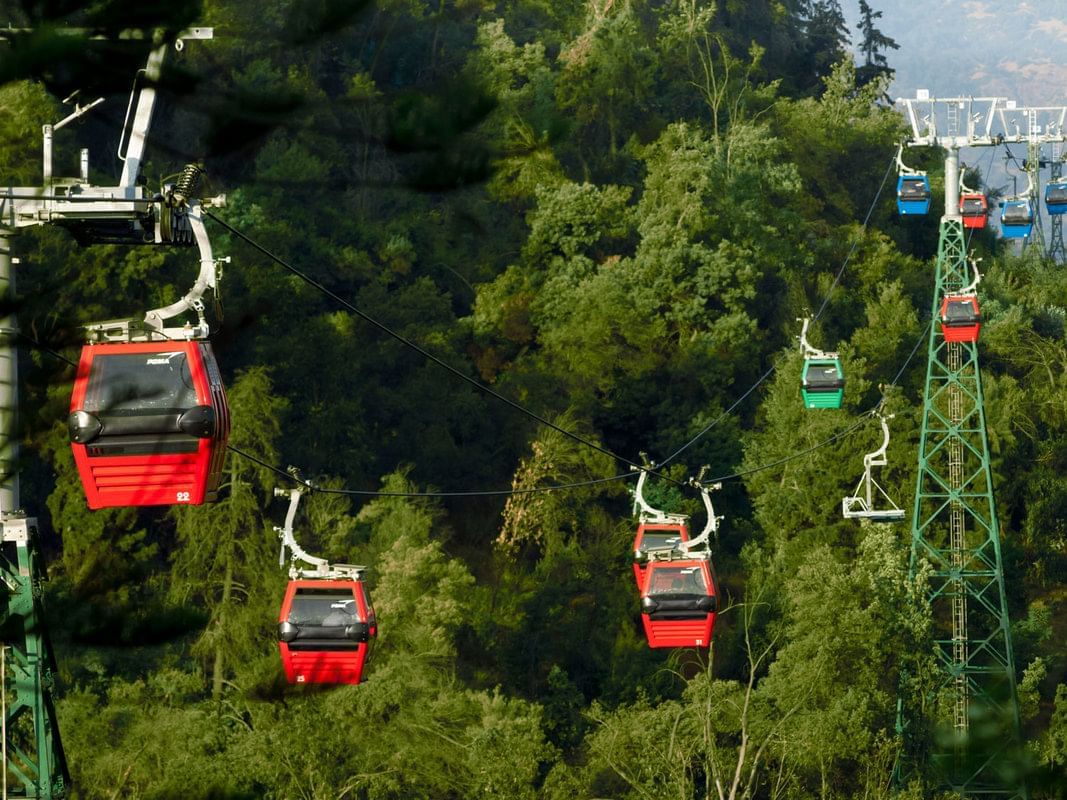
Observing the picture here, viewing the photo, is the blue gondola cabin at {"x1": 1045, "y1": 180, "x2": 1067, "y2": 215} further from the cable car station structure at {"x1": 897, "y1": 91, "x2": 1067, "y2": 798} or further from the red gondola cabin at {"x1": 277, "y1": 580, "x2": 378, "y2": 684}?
the red gondola cabin at {"x1": 277, "y1": 580, "x2": 378, "y2": 684}

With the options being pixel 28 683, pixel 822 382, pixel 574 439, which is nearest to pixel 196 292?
pixel 28 683

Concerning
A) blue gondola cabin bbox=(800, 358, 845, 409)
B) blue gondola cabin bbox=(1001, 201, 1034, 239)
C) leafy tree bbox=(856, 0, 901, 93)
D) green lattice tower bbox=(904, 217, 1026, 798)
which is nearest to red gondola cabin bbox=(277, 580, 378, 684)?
green lattice tower bbox=(904, 217, 1026, 798)

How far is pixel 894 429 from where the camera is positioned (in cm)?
5878

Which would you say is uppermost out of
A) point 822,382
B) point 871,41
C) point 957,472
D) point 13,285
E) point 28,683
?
point 13,285

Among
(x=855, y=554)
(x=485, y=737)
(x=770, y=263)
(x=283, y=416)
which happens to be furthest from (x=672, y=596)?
(x=770, y=263)

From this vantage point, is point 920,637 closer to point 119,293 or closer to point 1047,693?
point 1047,693

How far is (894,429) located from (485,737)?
17730 millimetres

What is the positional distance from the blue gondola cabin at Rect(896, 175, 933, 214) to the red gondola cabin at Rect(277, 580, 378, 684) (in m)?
18.7

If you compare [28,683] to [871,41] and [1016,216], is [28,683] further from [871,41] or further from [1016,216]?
[871,41]

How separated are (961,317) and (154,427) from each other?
28.5 metres

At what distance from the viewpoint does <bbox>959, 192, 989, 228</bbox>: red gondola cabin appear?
47.0 meters

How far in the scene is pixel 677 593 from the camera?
31.4 metres

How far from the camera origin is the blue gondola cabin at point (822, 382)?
135 feet

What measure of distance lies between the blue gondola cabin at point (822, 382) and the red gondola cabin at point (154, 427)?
25.0m
